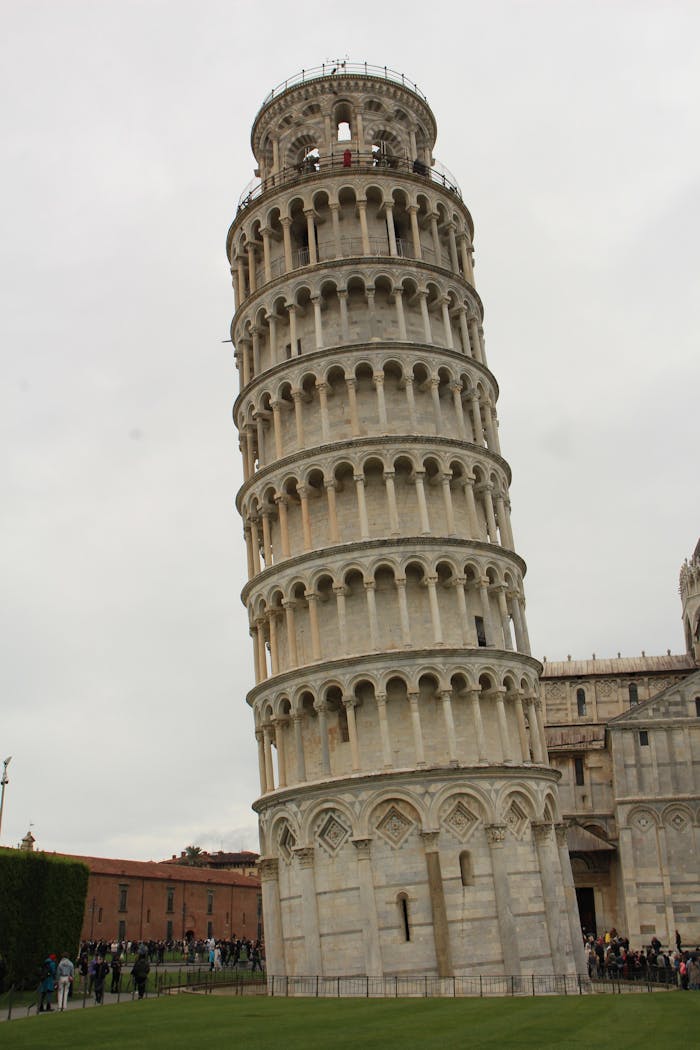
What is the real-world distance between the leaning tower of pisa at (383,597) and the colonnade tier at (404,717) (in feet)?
0.27

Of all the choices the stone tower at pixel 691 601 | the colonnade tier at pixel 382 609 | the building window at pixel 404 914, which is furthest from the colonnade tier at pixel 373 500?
the stone tower at pixel 691 601

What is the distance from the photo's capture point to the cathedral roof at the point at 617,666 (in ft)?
254

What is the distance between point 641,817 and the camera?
181ft

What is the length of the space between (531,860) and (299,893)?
26.5 ft

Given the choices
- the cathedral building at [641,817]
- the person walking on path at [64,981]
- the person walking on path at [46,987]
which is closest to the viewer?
the person walking on path at [46,987]

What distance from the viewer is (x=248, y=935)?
280 feet

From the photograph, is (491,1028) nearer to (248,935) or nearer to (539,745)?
(539,745)

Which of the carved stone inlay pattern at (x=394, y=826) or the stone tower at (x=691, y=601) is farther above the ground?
the stone tower at (x=691, y=601)

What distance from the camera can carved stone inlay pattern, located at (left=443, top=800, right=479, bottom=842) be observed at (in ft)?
108

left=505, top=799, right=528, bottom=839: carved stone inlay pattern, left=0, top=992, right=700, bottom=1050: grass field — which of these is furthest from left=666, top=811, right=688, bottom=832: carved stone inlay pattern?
left=0, top=992, right=700, bottom=1050: grass field

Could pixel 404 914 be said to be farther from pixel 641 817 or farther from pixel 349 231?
pixel 641 817

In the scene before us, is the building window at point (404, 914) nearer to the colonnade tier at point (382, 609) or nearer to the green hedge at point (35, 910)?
the colonnade tier at point (382, 609)

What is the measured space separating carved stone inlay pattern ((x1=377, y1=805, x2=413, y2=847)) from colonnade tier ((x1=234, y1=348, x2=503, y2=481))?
13755 mm

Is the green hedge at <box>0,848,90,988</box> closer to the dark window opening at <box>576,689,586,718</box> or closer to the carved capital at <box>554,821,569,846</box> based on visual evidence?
the carved capital at <box>554,821,569,846</box>
